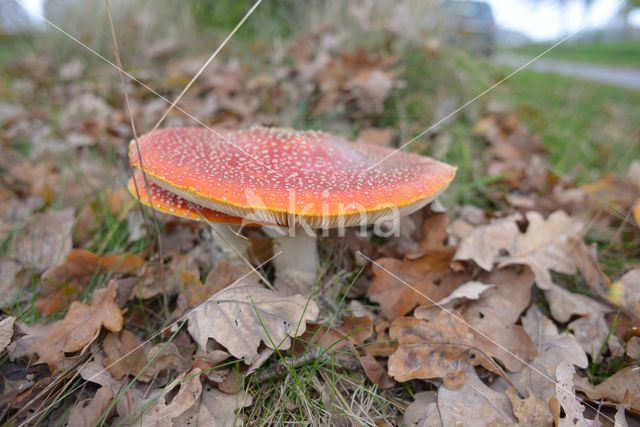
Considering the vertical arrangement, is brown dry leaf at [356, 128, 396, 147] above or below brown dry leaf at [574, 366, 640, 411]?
above

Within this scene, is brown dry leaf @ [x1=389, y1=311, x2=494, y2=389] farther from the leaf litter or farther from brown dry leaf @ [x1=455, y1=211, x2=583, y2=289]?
brown dry leaf @ [x1=455, y1=211, x2=583, y2=289]

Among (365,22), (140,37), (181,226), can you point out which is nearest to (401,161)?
(181,226)

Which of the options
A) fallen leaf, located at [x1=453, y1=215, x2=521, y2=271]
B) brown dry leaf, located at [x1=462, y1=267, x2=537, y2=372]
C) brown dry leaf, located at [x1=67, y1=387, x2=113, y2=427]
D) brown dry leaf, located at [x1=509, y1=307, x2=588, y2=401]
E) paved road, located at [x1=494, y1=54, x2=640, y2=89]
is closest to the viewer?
brown dry leaf, located at [x1=67, y1=387, x2=113, y2=427]

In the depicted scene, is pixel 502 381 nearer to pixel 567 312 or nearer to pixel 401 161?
pixel 567 312

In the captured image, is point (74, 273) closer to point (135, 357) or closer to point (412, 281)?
point (135, 357)

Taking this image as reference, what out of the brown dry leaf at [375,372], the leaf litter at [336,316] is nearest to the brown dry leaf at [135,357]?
the leaf litter at [336,316]

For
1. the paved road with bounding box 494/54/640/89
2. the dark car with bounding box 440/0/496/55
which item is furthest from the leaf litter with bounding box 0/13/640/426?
the paved road with bounding box 494/54/640/89

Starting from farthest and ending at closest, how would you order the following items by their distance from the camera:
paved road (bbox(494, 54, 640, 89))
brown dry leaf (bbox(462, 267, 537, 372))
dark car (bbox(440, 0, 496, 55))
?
paved road (bbox(494, 54, 640, 89))
dark car (bbox(440, 0, 496, 55))
brown dry leaf (bbox(462, 267, 537, 372))

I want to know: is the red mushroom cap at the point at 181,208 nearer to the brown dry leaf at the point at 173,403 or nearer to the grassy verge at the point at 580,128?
the brown dry leaf at the point at 173,403
